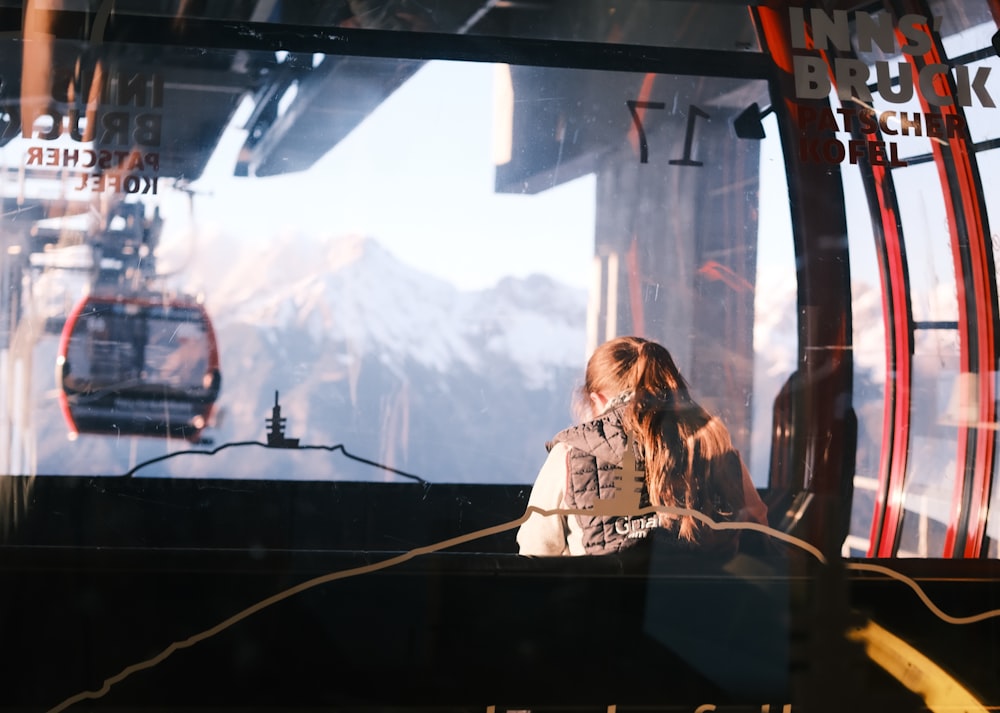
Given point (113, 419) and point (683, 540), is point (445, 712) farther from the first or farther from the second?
point (113, 419)

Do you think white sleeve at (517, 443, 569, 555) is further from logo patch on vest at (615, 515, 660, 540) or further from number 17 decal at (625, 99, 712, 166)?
number 17 decal at (625, 99, 712, 166)

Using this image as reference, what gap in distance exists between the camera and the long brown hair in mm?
1840

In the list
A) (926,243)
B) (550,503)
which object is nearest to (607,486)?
(550,503)

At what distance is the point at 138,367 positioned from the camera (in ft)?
5.65

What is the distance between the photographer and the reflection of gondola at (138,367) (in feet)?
5.60

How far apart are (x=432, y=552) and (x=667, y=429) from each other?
0.49 meters

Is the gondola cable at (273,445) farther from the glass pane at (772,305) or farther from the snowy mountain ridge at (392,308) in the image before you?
the glass pane at (772,305)

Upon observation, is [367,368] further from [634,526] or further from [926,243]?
[926,243]

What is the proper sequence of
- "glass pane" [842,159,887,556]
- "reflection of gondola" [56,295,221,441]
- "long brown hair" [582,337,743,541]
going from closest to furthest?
"reflection of gondola" [56,295,221,441], "long brown hair" [582,337,743,541], "glass pane" [842,159,887,556]

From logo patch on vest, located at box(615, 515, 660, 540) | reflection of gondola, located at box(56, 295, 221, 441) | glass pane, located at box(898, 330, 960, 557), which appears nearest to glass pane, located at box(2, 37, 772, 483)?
reflection of gondola, located at box(56, 295, 221, 441)

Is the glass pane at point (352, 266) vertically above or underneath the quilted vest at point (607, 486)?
above

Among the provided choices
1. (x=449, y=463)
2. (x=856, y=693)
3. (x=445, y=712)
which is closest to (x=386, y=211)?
(x=449, y=463)

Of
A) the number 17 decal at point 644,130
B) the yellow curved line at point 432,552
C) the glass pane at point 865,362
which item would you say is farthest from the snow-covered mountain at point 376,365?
the glass pane at point 865,362

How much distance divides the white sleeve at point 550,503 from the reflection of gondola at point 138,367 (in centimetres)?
60
